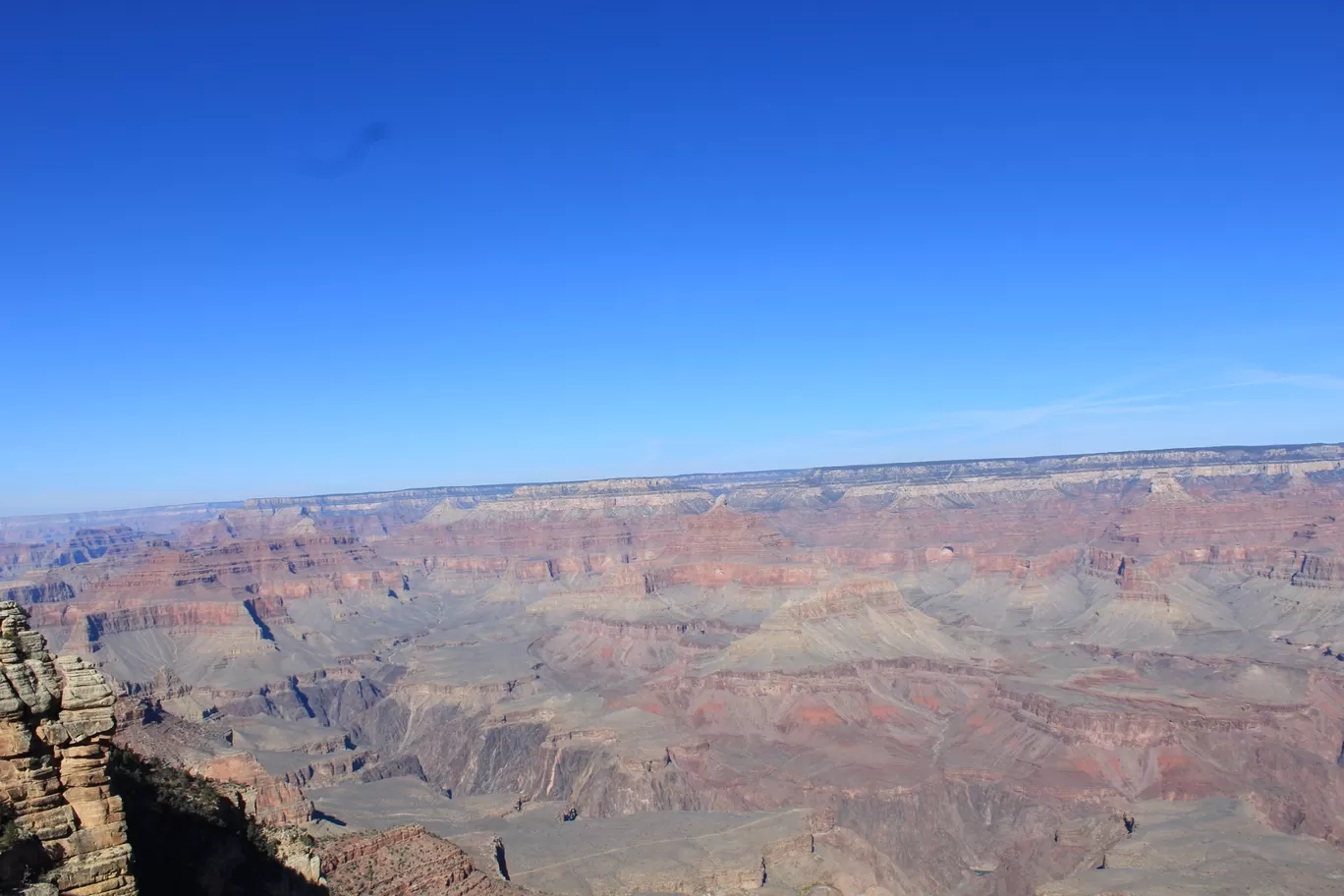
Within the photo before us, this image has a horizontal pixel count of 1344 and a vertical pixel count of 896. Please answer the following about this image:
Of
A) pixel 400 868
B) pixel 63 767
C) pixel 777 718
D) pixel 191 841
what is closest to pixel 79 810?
pixel 63 767

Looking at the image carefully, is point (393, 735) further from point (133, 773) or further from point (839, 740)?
Result: point (133, 773)

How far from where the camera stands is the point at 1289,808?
77250 mm

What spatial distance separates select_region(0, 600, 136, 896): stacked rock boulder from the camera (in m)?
14.1

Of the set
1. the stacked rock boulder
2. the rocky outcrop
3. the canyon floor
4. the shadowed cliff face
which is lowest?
the canyon floor

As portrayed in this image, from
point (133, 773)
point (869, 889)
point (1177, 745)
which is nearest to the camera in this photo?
point (133, 773)

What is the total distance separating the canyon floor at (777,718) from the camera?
64.1 metres

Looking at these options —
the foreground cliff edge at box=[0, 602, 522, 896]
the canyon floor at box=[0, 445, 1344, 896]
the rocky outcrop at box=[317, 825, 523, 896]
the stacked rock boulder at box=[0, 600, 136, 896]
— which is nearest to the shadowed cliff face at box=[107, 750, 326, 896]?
the foreground cliff edge at box=[0, 602, 522, 896]

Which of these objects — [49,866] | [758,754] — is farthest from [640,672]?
[49,866]

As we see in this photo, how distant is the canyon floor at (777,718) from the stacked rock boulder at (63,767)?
71.3ft

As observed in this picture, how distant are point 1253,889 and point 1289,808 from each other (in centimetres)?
2798

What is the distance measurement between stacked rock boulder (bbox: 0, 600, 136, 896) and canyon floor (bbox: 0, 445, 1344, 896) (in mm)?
21723

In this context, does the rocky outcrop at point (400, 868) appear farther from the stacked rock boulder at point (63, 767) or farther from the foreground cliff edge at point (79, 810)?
the stacked rock boulder at point (63, 767)

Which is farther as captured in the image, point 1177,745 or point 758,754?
point 758,754

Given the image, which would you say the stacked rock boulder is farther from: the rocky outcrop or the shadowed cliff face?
the rocky outcrop
